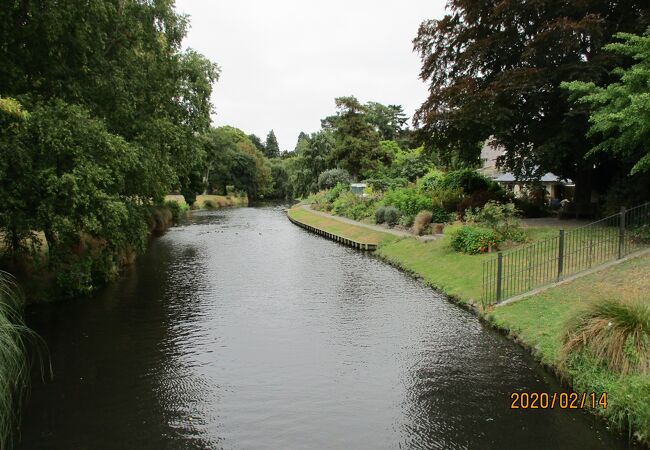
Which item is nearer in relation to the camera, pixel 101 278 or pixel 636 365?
pixel 636 365

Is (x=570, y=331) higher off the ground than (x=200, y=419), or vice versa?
(x=570, y=331)

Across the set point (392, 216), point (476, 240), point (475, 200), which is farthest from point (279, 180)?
point (476, 240)

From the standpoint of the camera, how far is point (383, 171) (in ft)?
208

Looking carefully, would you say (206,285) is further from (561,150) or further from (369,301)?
(561,150)

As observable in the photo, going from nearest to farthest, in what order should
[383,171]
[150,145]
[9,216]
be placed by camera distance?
[9,216], [150,145], [383,171]

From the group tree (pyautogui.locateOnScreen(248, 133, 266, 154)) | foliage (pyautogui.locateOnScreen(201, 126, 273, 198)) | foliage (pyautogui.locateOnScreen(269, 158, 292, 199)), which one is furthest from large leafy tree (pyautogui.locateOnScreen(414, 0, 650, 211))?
tree (pyautogui.locateOnScreen(248, 133, 266, 154))

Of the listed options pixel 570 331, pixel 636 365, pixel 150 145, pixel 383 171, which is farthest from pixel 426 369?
pixel 383 171

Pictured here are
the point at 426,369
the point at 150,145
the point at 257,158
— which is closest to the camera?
the point at 426,369

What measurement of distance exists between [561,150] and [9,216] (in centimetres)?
2166

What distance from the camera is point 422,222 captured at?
29.7 metres

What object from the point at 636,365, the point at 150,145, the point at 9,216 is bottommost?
the point at 636,365
